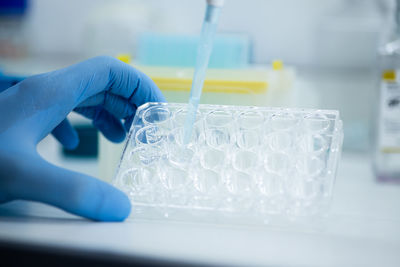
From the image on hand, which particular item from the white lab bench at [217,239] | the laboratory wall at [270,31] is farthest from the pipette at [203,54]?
the laboratory wall at [270,31]

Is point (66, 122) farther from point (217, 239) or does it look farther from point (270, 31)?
point (270, 31)

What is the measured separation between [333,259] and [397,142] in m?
0.51

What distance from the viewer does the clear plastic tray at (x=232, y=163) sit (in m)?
0.57

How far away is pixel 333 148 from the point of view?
0.59 metres

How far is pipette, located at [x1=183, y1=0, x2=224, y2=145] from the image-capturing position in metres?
0.64

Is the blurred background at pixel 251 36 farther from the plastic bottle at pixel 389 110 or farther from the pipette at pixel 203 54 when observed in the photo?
the pipette at pixel 203 54

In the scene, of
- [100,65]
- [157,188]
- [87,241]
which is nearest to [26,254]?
[87,241]

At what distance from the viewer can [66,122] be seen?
2.61 ft

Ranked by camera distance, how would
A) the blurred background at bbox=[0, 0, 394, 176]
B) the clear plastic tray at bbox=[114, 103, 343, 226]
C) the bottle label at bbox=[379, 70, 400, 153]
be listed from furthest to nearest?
1. the blurred background at bbox=[0, 0, 394, 176]
2. the bottle label at bbox=[379, 70, 400, 153]
3. the clear plastic tray at bbox=[114, 103, 343, 226]

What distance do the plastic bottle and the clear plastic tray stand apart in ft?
1.07

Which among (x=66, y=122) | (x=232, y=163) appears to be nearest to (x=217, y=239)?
(x=232, y=163)

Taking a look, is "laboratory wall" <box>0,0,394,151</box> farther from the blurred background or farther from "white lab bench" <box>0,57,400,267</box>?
"white lab bench" <box>0,57,400,267</box>

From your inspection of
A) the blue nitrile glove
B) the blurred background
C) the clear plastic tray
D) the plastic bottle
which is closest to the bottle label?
the plastic bottle

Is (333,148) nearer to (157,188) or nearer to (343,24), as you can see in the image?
(157,188)
